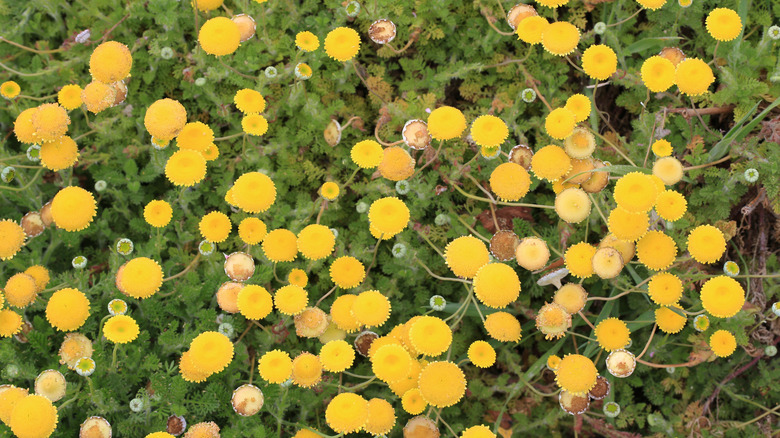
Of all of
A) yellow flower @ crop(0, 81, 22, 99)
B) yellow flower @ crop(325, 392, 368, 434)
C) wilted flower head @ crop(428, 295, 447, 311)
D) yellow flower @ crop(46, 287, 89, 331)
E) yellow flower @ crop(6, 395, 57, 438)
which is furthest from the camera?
yellow flower @ crop(0, 81, 22, 99)

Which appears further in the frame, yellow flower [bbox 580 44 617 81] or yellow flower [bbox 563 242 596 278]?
yellow flower [bbox 580 44 617 81]

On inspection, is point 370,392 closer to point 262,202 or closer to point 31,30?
point 262,202

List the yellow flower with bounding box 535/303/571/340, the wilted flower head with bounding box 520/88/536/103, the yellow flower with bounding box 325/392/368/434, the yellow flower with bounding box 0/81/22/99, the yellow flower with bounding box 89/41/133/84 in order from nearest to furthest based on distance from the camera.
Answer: the yellow flower with bounding box 325/392/368/434, the yellow flower with bounding box 535/303/571/340, the yellow flower with bounding box 89/41/133/84, the yellow flower with bounding box 0/81/22/99, the wilted flower head with bounding box 520/88/536/103

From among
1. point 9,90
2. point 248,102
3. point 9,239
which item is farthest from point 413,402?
point 9,90

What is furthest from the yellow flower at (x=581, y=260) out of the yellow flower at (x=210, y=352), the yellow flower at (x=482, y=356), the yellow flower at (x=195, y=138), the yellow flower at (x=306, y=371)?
the yellow flower at (x=195, y=138)

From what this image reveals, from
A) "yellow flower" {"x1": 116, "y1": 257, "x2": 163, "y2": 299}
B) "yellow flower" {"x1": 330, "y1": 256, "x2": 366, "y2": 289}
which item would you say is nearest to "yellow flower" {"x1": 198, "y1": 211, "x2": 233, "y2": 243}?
"yellow flower" {"x1": 116, "y1": 257, "x2": 163, "y2": 299}

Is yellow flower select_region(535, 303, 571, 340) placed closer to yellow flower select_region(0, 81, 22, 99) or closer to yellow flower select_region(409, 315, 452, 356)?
yellow flower select_region(409, 315, 452, 356)

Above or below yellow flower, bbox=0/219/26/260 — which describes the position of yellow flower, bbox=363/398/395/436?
below
